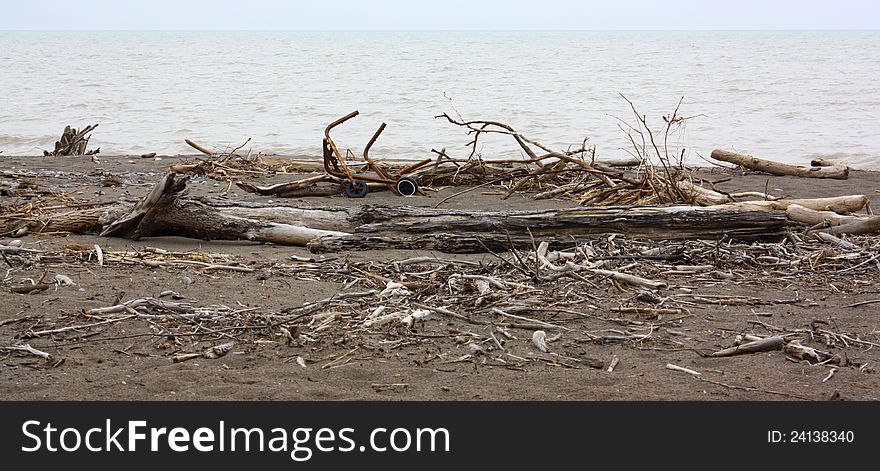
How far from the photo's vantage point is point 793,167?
Result: 410 inches

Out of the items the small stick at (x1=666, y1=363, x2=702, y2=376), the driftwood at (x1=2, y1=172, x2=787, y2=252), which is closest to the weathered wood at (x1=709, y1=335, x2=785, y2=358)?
the small stick at (x1=666, y1=363, x2=702, y2=376)

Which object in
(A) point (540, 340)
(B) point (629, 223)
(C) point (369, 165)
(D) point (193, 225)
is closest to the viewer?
(A) point (540, 340)

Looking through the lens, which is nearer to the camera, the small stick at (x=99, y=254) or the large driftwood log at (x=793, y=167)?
the small stick at (x=99, y=254)

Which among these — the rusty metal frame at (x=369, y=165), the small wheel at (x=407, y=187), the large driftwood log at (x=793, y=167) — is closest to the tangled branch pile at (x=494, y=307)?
the rusty metal frame at (x=369, y=165)

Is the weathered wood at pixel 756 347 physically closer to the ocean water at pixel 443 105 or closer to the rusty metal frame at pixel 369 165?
the rusty metal frame at pixel 369 165

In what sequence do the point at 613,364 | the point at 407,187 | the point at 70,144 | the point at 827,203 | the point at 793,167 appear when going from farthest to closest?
the point at 70,144
the point at 793,167
the point at 407,187
the point at 827,203
the point at 613,364

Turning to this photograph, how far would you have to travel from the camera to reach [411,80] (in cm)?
3522

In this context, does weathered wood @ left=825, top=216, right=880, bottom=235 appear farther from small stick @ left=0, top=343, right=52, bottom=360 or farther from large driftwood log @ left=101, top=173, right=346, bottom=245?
small stick @ left=0, top=343, right=52, bottom=360

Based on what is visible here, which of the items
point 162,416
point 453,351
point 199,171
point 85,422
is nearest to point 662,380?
point 453,351

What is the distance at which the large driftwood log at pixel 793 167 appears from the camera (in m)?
10.3

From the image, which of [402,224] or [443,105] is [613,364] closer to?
[402,224]

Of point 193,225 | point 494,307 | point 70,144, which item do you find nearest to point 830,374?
point 494,307

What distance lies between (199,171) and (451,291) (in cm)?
612

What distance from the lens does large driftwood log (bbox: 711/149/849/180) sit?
10258mm
